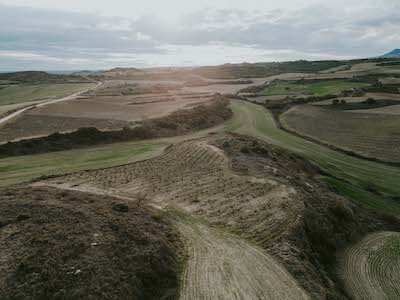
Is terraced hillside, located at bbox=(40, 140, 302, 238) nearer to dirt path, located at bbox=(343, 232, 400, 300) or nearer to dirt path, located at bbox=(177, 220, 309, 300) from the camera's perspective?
dirt path, located at bbox=(177, 220, 309, 300)

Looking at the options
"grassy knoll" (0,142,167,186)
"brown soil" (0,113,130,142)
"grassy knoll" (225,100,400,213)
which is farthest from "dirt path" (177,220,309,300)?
"brown soil" (0,113,130,142)

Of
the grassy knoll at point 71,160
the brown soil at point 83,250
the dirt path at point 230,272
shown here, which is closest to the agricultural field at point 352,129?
the grassy knoll at point 71,160

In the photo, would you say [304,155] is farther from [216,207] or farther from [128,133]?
[216,207]

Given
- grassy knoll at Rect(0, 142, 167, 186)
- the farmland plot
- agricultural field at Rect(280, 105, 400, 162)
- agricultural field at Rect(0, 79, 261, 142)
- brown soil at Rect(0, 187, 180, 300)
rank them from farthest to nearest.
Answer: agricultural field at Rect(0, 79, 261, 142) → agricultural field at Rect(280, 105, 400, 162) → grassy knoll at Rect(0, 142, 167, 186) → the farmland plot → brown soil at Rect(0, 187, 180, 300)

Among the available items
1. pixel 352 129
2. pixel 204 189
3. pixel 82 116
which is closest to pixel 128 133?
pixel 82 116

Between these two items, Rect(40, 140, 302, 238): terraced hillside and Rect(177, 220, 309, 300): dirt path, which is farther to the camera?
Rect(40, 140, 302, 238): terraced hillside

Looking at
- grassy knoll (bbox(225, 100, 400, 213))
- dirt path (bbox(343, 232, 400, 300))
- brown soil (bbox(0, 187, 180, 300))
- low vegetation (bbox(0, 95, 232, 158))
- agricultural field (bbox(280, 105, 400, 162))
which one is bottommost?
grassy knoll (bbox(225, 100, 400, 213))

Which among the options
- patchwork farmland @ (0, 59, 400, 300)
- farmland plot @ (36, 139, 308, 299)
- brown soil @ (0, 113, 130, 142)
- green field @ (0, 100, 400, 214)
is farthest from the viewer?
brown soil @ (0, 113, 130, 142)
